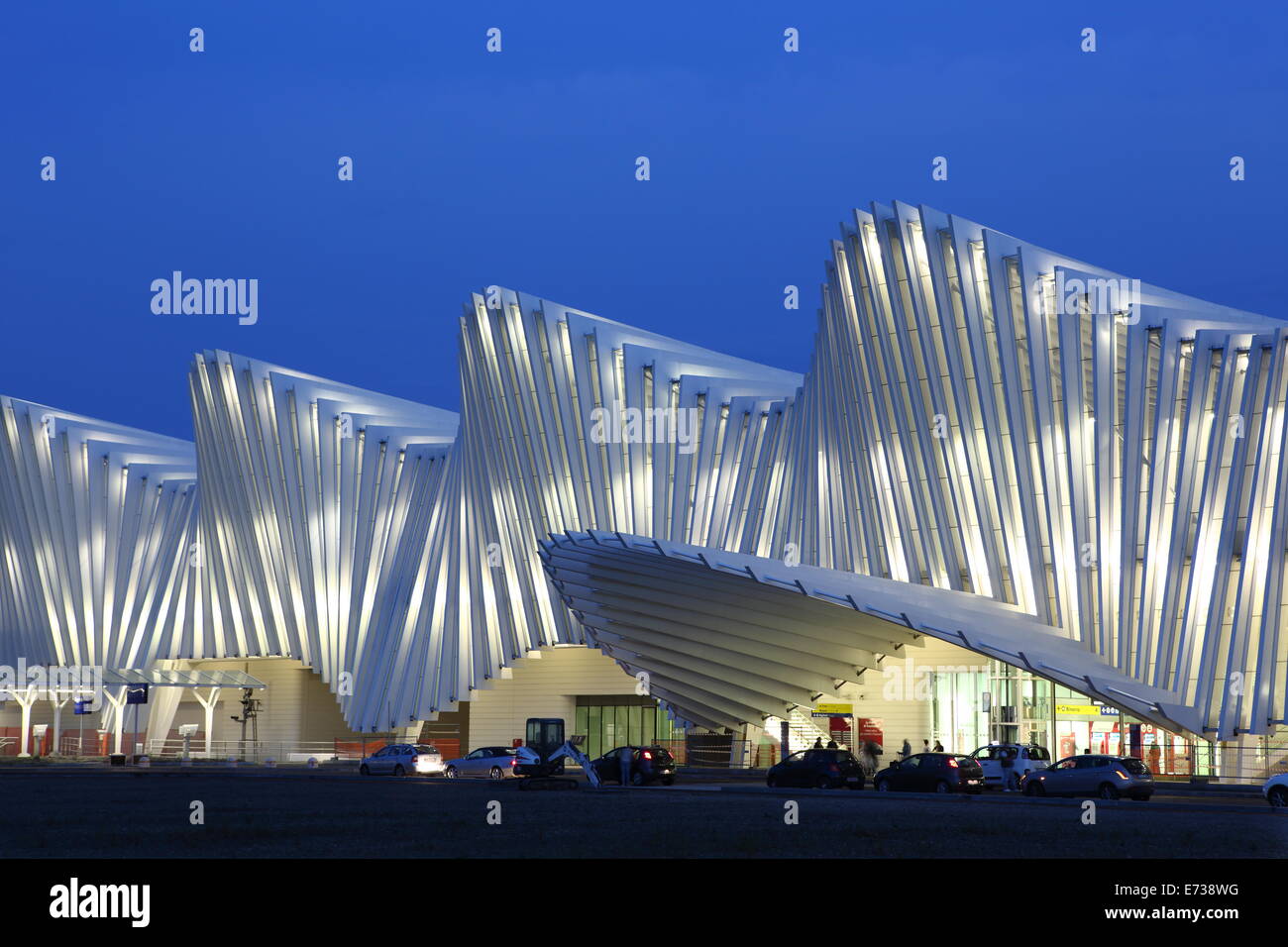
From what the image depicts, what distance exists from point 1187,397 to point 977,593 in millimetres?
7920

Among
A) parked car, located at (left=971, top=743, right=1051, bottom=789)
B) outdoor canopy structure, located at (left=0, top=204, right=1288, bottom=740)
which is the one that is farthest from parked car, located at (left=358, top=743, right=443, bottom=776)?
parked car, located at (left=971, top=743, right=1051, bottom=789)

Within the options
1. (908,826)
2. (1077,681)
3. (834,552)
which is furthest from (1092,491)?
(908,826)

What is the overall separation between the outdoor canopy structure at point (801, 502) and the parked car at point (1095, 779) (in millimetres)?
2916

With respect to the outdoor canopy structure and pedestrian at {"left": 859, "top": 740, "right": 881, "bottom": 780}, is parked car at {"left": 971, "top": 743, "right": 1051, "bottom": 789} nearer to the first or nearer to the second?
the outdoor canopy structure

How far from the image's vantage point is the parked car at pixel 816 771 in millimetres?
36094

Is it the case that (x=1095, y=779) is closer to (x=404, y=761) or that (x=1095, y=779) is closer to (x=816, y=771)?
(x=816, y=771)

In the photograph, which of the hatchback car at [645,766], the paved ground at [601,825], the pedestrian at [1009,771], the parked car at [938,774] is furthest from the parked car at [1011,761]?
the hatchback car at [645,766]

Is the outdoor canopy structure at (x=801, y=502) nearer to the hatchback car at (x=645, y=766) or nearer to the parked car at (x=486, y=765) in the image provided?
the hatchback car at (x=645, y=766)

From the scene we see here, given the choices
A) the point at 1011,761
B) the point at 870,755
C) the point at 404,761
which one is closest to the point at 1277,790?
the point at 1011,761

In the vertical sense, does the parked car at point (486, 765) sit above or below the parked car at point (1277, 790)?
below

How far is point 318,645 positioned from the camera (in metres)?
61.8

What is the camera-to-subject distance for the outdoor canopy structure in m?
36.8

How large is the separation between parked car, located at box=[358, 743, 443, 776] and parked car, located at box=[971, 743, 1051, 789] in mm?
18101
